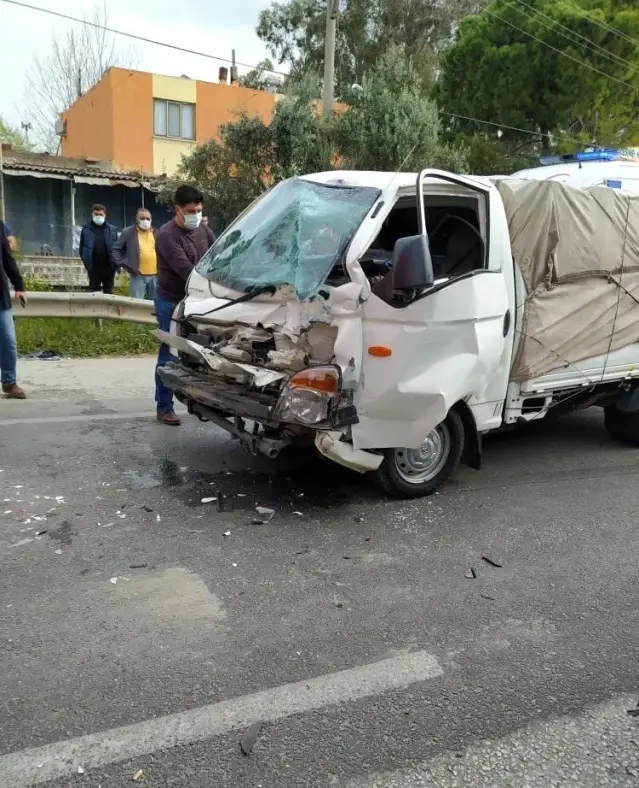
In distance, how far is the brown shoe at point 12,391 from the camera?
6.73m

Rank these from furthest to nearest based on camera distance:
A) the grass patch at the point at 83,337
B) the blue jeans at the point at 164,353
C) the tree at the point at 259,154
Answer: the tree at the point at 259,154, the grass patch at the point at 83,337, the blue jeans at the point at 164,353

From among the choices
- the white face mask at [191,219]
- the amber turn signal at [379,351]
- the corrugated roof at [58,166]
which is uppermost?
the corrugated roof at [58,166]

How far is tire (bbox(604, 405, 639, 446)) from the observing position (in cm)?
619

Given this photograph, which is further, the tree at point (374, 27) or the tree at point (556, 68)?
the tree at point (374, 27)

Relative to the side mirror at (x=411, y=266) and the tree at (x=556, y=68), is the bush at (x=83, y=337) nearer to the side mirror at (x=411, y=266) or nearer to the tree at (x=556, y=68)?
the side mirror at (x=411, y=266)

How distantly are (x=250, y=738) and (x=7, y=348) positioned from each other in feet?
17.3

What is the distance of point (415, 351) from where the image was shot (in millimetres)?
4168

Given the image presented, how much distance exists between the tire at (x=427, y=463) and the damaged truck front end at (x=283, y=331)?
31 centimetres

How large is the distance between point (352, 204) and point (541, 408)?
→ 2111mm

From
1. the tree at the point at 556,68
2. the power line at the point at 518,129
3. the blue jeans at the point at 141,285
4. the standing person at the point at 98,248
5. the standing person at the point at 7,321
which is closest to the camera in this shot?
the standing person at the point at 7,321

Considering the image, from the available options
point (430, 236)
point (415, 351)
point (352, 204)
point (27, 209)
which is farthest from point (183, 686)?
point (27, 209)

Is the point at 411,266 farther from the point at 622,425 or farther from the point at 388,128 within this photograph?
the point at 388,128

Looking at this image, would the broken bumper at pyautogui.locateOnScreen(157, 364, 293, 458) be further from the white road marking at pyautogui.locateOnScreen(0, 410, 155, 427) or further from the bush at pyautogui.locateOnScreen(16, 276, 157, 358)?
the bush at pyautogui.locateOnScreen(16, 276, 157, 358)

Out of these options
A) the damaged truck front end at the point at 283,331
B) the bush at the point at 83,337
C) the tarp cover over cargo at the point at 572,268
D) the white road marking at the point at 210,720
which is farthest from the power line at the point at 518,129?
the white road marking at the point at 210,720
